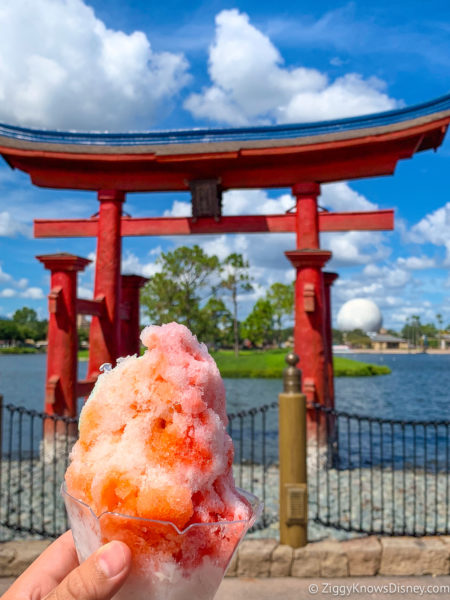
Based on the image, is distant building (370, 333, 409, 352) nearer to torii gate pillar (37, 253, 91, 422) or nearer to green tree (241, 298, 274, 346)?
green tree (241, 298, 274, 346)

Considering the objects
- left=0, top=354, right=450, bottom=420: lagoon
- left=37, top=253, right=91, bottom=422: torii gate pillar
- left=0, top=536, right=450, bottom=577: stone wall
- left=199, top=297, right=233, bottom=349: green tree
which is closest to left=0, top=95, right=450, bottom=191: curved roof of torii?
left=37, top=253, right=91, bottom=422: torii gate pillar

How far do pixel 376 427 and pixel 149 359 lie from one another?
48.9ft

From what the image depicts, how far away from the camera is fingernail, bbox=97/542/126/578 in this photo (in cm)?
94

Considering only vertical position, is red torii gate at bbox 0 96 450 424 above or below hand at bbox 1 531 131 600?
above

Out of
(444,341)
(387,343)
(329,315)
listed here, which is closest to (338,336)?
(387,343)

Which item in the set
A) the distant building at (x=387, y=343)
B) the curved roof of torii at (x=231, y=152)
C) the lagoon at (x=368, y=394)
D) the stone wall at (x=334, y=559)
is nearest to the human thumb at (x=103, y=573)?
the stone wall at (x=334, y=559)

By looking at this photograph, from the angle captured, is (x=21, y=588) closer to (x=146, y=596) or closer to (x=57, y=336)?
(x=146, y=596)

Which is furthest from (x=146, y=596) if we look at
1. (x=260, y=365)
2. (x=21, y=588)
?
(x=260, y=365)

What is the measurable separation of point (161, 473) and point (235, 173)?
7.55 m

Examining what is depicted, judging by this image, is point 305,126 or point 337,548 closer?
point 337,548

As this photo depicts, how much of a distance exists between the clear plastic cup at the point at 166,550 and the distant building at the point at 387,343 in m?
65.8

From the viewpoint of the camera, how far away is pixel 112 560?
94 cm

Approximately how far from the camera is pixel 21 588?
4.03ft

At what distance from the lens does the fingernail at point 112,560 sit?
36.9 inches
